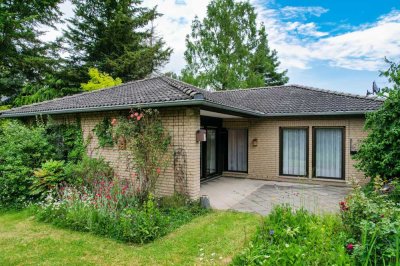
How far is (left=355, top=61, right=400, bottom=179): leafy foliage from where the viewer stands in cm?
711

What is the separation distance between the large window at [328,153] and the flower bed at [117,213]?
21.6 ft

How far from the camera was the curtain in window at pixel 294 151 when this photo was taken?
37.8 feet

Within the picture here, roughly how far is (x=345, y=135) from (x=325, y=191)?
8.75 feet

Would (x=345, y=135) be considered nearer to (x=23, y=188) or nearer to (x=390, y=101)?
(x=390, y=101)

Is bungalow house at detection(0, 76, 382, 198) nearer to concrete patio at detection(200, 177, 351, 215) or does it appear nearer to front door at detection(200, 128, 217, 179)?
front door at detection(200, 128, 217, 179)

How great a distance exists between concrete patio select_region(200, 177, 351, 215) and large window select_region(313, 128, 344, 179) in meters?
0.82

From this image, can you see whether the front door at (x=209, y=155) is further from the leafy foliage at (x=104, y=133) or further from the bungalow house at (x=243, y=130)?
the leafy foliage at (x=104, y=133)

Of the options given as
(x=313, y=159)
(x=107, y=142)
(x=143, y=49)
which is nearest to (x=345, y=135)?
(x=313, y=159)

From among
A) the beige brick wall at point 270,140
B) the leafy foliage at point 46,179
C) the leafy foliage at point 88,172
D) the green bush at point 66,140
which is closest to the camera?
→ the leafy foliage at point 46,179

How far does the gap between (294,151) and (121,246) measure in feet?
29.2

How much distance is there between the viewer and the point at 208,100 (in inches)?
284

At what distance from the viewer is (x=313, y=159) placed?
11.3m

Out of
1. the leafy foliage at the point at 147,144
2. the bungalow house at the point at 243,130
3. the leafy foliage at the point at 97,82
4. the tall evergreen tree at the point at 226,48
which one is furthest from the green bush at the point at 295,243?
the tall evergreen tree at the point at 226,48

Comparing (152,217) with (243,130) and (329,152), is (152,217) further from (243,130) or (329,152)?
(329,152)
